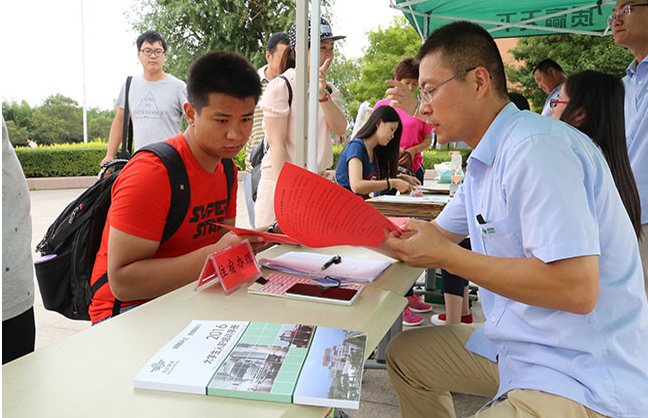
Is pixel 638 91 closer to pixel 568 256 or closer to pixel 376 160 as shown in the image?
pixel 376 160

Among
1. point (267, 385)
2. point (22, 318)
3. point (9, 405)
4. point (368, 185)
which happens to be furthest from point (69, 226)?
point (368, 185)

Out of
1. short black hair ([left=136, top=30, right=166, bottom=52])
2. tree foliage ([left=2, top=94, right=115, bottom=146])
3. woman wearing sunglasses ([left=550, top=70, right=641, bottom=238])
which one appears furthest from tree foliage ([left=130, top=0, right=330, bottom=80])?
woman wearing sunglasses ([left=550, top=70, right=641, bottom=238])

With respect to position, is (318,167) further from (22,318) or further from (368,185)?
(22,318)

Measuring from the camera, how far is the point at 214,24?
1908 centimetres

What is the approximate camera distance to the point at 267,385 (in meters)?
0.78

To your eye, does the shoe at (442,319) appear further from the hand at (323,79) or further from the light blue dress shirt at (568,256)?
the light blue dress shirt at (568,256)

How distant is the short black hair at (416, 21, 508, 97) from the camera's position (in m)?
1.36

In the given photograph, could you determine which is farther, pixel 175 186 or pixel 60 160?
pixel 60 160

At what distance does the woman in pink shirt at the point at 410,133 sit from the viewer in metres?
4.05

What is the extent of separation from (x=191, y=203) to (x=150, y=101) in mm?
2918

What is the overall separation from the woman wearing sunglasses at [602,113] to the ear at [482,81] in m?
0.83

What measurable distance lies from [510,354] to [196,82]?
4.46ft

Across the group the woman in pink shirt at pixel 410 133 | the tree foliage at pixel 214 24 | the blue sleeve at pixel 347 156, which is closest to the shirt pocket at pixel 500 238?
the blue sleeve at pixel 347 156

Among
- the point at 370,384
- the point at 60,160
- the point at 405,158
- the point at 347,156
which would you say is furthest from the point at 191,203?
the point at 60,160
